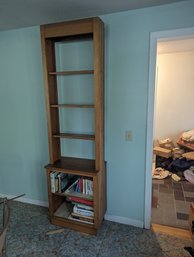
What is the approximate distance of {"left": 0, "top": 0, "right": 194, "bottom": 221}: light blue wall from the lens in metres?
1.76

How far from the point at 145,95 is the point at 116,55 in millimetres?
518

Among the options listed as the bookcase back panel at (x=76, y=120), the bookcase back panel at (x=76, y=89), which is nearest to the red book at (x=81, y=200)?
the bookcase back panel at (x=76, y=120)

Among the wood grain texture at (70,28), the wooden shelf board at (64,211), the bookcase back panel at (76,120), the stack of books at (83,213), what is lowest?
the wooden shelf board at (64,211)

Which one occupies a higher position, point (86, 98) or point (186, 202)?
point (86, 98)

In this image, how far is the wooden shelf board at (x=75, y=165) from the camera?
186cm

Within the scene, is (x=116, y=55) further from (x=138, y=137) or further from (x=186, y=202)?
(x=186, y=202)

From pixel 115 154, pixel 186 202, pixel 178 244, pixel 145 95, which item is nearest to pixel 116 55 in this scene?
pixel 145 95

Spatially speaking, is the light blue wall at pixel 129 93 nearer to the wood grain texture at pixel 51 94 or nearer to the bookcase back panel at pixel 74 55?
the bookcase back panel at pixel 74 55

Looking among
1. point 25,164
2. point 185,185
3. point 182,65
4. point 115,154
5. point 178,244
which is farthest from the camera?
point 182,65

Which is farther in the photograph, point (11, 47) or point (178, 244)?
point (11, 47)

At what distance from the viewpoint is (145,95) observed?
1.83 m

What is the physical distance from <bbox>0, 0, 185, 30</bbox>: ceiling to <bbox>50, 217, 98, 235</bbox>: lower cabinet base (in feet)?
7.24

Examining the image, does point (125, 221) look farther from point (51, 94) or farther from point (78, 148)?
point (51, 94)

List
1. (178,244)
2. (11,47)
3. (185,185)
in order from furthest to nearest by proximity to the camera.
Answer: (185,185) → (11,47) → (178,244)
